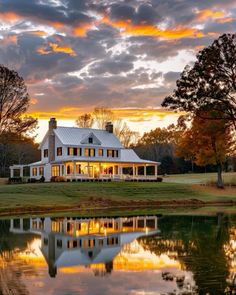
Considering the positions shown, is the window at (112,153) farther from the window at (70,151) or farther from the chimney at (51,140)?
the chimney at (51,140)

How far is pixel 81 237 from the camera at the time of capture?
24234 mm

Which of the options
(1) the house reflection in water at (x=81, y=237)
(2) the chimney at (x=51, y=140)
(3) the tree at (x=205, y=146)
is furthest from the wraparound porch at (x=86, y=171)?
(1) the house reflection in water at (x=81, y=237)

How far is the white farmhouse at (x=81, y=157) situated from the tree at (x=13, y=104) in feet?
59.3

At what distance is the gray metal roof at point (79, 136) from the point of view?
75688 millimetres

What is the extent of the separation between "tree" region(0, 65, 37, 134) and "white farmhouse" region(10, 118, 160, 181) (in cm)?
1807

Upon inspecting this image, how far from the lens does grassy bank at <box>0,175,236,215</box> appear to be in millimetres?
44922

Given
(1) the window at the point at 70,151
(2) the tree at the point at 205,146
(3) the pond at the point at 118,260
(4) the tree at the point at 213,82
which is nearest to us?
(3) the pond at the point at 118,260

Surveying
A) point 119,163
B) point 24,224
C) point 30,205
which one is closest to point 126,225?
point 24,224

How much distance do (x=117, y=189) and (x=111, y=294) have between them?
157 feet

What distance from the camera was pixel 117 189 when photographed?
6000 cm

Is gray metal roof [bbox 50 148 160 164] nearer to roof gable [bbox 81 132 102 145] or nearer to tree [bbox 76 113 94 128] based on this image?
roof gable [bbox 81 132 102 145]

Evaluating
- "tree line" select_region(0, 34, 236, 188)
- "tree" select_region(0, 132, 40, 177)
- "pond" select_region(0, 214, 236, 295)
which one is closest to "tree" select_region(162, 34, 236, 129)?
"tree line" select_region(0, 34, 236, 188)

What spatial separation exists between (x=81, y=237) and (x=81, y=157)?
5015cm

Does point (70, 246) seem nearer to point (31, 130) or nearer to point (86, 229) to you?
point (86, 229)
